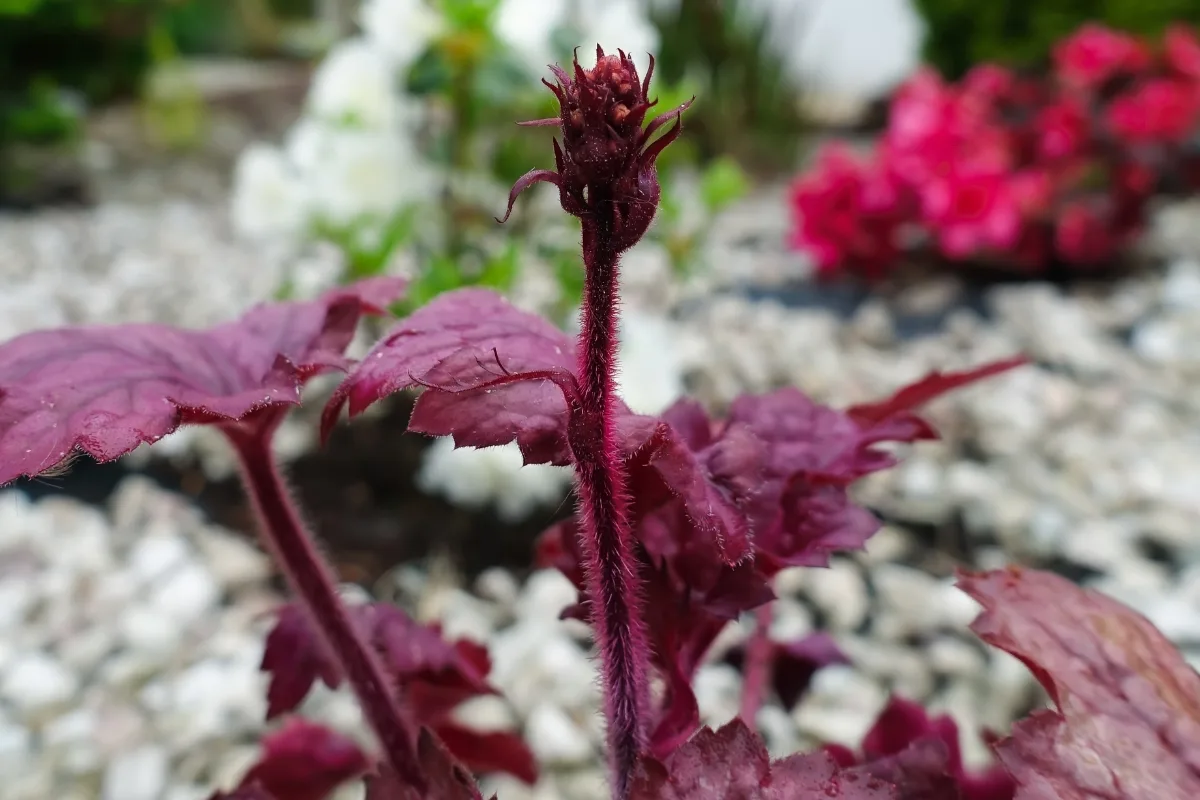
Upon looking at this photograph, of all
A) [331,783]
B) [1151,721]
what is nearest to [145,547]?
[331,783]

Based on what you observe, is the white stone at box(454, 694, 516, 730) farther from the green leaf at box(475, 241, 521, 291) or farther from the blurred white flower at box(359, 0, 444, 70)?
the blurred white flower at box(359, 0, 444, 70)

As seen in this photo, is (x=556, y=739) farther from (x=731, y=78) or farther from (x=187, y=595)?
(x=731, y=78)

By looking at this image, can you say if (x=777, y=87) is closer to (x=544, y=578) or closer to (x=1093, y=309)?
(x=1093, y=309)

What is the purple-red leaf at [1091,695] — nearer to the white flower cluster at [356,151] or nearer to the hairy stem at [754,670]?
the hairy stem at [754,670]

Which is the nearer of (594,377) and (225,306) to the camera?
(594,377)

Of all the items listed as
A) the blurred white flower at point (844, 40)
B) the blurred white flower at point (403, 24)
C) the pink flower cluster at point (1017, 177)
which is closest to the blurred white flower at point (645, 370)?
the blurred white flower at point (403, 24)
